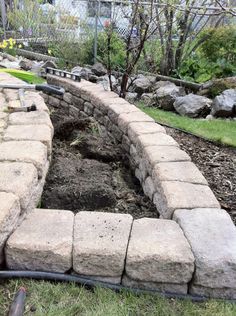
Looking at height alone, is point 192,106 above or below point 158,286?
below

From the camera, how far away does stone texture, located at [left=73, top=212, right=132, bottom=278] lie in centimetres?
157

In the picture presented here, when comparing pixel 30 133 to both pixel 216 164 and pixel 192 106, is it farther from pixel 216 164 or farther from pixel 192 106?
pixel 192 106

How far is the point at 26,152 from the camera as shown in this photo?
7.12ft

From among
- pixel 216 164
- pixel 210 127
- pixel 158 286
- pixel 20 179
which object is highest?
pixel 20 179

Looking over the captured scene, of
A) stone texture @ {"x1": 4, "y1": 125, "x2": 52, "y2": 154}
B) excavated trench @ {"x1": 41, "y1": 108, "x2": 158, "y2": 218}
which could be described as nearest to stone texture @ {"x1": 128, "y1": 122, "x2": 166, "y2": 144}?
excavated trench @ {"x1": 41, "y1": 108, "x2": 158, "y2": 218}

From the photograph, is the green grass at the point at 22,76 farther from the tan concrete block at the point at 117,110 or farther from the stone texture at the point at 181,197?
the stone texture at the point at 181,197

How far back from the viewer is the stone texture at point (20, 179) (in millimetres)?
1783

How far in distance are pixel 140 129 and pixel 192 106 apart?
2193 millimetres

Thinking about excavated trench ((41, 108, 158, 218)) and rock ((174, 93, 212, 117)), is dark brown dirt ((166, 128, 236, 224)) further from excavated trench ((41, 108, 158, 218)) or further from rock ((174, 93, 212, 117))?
rock ((174, 93, 212, 117))

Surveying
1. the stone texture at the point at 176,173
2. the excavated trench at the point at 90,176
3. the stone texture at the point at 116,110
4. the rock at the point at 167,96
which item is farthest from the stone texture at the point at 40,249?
the rock at the point at 167,96

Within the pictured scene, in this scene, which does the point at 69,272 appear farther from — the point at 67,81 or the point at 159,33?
the point at 159,33

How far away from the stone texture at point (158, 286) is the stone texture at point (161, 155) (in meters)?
0.85

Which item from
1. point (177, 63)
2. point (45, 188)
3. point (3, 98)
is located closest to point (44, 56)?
point (177, 63)

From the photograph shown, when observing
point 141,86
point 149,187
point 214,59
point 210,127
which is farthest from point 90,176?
point 214,59
